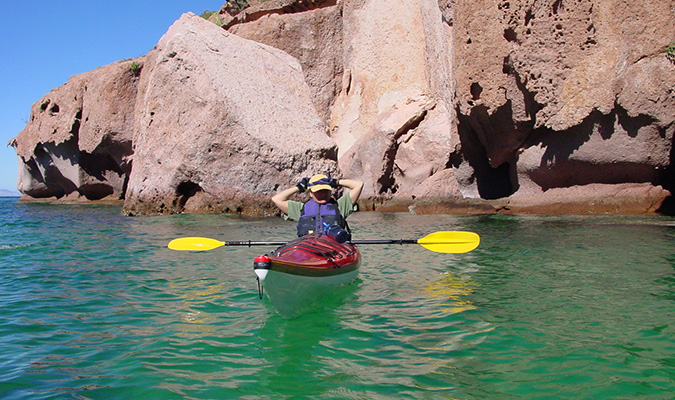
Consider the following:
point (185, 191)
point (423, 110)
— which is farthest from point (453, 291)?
point (423, 110)

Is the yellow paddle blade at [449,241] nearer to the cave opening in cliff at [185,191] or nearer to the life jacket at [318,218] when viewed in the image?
the life jacket at [318,218]

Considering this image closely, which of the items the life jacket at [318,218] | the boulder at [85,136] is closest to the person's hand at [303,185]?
the life jacket at [318,218]

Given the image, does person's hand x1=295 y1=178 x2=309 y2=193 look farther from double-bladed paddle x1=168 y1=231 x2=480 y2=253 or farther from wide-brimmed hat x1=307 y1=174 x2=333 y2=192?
double-bladed paddle x1=168 y1=231 x2=480 y2=253

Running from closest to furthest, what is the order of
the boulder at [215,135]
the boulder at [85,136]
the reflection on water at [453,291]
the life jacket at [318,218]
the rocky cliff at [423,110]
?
the reflection on water at [453,291] < the life jacket at [318,218] < the rocky cliff at [423,110] < the boulder at [215,135] < the boulder at [85,136]

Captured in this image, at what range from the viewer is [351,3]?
23.4 m

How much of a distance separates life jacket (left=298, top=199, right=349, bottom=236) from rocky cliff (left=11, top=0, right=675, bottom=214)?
8397 mm

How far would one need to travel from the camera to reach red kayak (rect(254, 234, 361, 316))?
421 centimetres

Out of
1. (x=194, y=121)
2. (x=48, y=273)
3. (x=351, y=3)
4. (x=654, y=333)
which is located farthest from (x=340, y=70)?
(x=654, y=333)

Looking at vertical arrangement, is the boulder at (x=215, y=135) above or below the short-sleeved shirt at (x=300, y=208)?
above

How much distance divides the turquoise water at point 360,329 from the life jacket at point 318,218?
779 millimetres

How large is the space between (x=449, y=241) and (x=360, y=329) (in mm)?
2705

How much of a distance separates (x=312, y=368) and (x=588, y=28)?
1131 centimetres

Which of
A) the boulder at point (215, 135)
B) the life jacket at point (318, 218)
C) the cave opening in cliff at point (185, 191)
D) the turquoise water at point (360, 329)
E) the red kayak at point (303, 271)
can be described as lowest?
the turquoise water at point (360, 329)

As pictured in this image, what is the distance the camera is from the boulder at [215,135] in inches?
568
